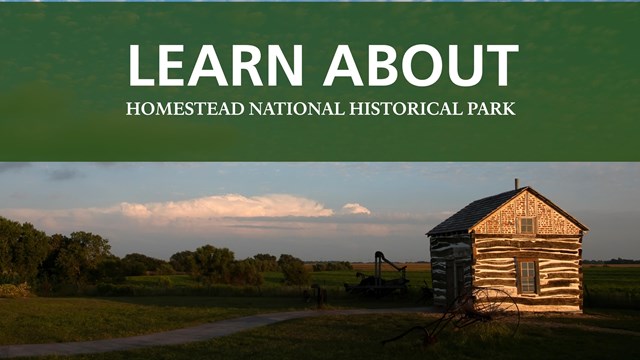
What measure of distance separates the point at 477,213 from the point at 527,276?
3631mm

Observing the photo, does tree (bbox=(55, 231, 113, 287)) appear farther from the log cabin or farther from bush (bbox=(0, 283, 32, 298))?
the log cabin

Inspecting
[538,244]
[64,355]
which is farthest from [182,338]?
[538,244]

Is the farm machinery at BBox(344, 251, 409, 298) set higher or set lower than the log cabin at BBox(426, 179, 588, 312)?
lower

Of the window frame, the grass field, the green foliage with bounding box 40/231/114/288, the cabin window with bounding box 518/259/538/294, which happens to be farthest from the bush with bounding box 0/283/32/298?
the window frame

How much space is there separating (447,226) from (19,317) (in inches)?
779

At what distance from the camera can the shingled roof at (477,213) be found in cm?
2817

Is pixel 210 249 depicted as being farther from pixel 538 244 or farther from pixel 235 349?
pixel 235 349

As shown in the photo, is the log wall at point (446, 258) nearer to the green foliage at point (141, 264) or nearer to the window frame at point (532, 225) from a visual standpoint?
the window frame at point (532, 225)

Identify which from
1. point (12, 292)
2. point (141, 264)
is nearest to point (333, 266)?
point (141, 264)

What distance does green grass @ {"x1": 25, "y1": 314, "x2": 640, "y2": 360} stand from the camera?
15859mm

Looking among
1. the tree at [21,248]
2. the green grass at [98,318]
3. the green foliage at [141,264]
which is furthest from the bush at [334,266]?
the green grass at [98,318]

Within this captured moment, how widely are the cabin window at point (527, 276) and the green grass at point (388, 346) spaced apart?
263 inches

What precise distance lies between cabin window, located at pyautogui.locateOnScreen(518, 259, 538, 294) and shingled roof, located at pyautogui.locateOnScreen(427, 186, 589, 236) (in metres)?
2.73

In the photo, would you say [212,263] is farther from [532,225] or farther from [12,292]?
[532,225]
